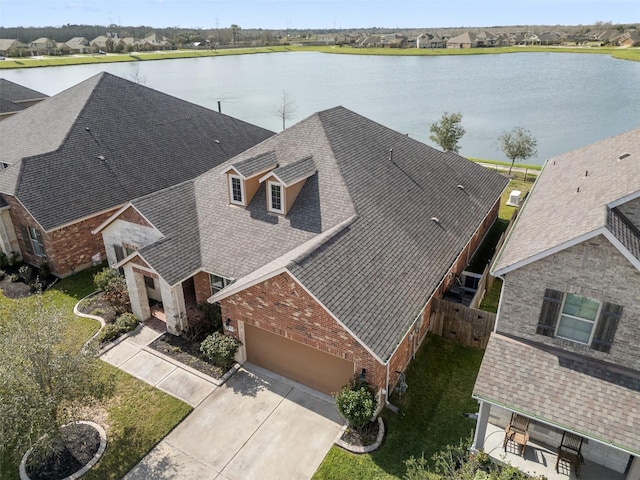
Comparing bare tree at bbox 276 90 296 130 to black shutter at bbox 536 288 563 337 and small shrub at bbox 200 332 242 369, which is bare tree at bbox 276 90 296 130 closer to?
small shrub at bbox 200 332 242 369

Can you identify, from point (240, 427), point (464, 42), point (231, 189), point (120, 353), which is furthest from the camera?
point (464, 42)

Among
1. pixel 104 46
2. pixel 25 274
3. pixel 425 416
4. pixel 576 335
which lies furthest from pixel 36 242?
pixel 104 46

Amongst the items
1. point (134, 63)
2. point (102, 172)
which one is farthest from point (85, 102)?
point (134, 63)

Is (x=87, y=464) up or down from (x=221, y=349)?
down

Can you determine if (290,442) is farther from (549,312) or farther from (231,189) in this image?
(231,189)

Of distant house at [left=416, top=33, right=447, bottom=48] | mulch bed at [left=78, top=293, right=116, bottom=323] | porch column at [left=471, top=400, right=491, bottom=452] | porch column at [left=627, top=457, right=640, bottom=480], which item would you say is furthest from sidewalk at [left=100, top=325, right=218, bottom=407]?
distant house at [left=416, top=33, right=447, bottom=48]

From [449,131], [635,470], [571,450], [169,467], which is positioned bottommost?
[169,467]

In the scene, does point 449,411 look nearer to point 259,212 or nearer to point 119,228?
point 259,212
